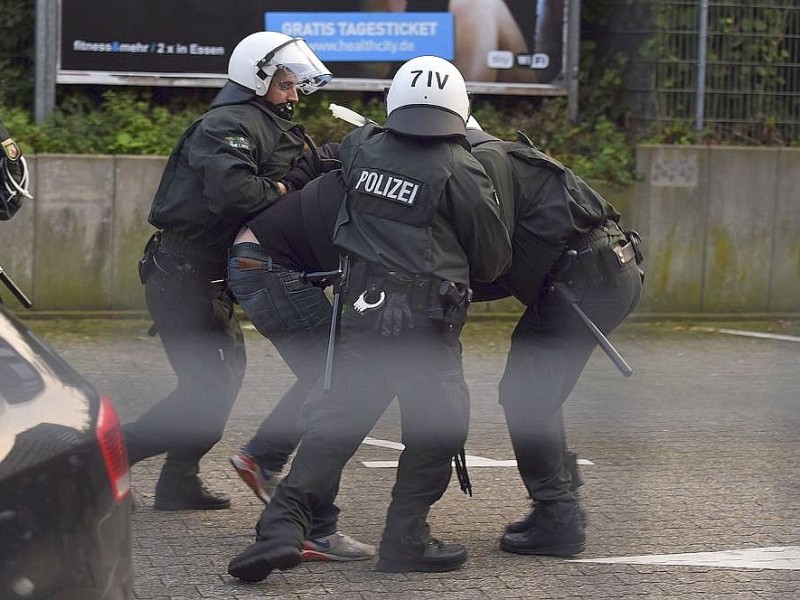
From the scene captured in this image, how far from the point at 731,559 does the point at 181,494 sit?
6.72 feet

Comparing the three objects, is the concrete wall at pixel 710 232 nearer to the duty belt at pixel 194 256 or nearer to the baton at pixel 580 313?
the duty belt at pixel 194 256

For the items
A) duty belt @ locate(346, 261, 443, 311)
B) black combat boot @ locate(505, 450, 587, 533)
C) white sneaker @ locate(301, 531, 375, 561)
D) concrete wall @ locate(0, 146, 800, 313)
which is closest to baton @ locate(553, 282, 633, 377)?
black combat boot @ locate(505, 450, 587, 533)

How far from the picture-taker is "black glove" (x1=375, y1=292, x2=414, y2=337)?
15.0 feet

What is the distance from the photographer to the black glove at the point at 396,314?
458 cm

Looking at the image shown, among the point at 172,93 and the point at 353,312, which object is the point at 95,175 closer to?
the point at 172,93

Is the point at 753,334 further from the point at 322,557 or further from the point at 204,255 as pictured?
the point at 322,557

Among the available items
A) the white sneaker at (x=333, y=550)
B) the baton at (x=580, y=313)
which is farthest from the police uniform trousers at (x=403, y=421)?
the baton at (x=580, y=313)

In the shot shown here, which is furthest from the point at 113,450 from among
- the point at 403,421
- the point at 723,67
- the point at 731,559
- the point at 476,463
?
the point at 723,67

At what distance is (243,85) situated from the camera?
5336 mm

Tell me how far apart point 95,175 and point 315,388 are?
17.2ft

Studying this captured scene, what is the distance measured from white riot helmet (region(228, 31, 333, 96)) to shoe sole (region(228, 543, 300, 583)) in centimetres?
177

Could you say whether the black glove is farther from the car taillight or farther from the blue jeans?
the car taillight

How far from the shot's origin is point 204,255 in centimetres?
534

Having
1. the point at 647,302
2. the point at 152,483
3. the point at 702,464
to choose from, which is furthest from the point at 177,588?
the point at 647,302
